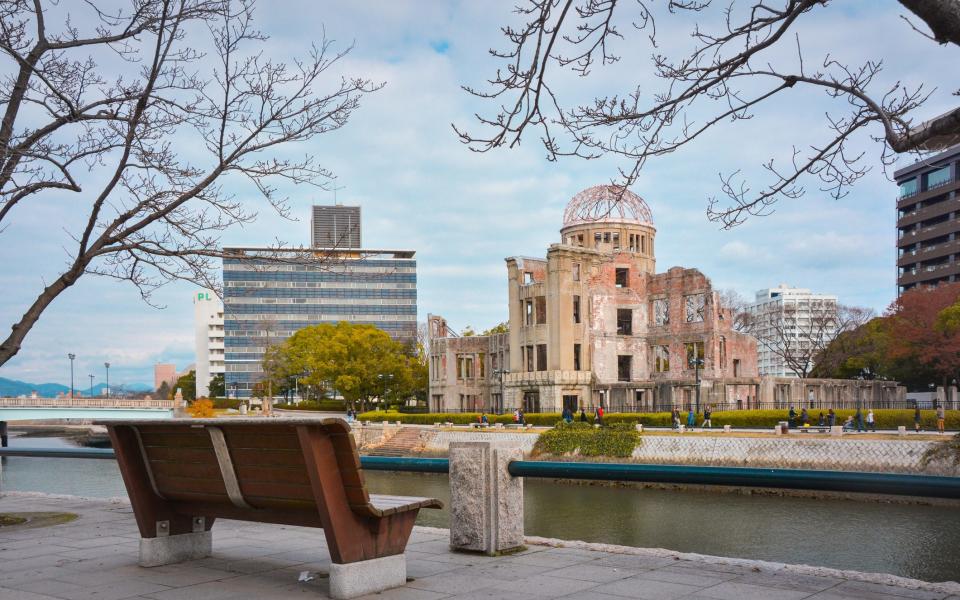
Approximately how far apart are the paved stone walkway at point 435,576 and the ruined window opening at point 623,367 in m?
50.1

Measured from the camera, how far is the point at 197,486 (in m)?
5.86

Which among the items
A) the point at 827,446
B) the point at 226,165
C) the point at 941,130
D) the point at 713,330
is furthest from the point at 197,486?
the point at 713,330

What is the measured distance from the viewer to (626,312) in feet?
186

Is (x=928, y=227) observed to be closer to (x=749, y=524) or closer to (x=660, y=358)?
(x=660, y=358)

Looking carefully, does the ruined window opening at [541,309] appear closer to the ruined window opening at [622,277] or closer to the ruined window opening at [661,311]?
the ruined window opening at [622,277]

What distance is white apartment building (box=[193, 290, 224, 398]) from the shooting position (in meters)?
126

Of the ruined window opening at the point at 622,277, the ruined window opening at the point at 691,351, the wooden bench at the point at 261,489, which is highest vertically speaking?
the ruined window opening at the point at 622,277

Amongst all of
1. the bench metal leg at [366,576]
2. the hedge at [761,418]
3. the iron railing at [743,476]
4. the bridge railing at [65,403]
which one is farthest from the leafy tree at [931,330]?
the bridge railing at [65,403]

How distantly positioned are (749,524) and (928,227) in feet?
206

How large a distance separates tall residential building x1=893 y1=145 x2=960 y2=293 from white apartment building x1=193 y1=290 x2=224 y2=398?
294 feet

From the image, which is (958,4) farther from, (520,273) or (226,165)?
(520,273)

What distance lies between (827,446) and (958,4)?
26293mm

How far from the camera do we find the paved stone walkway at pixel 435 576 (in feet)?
16.6

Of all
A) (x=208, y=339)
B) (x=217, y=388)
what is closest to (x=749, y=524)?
(x=217, y=388)
